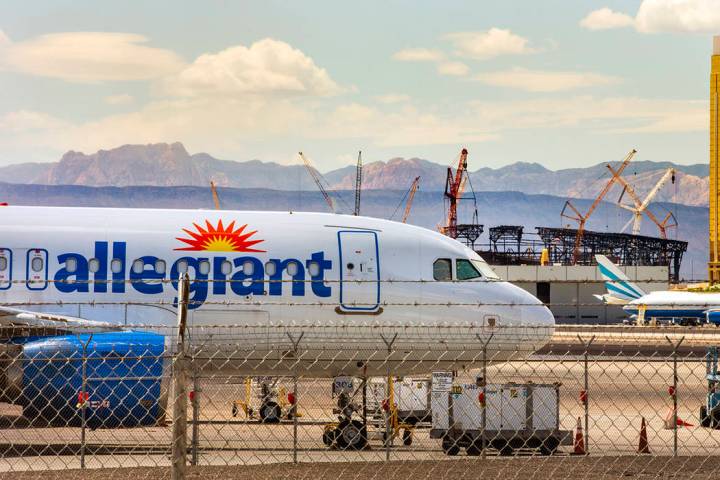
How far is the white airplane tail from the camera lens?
111 meters

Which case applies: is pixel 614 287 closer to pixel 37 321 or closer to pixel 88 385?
pixel 37 321

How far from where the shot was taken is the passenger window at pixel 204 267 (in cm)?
2366

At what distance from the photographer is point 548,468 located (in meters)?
Result: 17.0

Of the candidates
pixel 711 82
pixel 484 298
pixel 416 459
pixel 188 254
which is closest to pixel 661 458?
pixel 416 459

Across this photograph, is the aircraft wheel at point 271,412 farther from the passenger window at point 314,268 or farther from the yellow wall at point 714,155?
the yellow wall at point 714,155

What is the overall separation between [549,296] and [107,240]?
87.1 metres

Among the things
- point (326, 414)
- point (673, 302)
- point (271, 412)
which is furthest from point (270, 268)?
A: point (673, 302)

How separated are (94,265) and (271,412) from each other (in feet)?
15.7

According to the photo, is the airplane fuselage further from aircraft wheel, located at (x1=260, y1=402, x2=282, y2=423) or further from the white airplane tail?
the white airplane tail

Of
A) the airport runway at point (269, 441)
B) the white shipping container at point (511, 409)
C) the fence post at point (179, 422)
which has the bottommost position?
the airport runway at point (269, 441)

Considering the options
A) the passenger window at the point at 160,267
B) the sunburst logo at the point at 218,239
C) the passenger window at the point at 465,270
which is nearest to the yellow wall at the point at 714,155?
the passenger window at the point at 465,270

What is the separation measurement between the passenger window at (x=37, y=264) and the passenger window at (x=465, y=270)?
8.27 metres

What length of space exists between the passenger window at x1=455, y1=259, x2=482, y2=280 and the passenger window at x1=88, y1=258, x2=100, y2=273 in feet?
23.6

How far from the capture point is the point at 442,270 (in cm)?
2469
